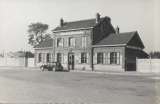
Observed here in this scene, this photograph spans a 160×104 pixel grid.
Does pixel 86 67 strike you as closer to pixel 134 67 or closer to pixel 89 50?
pixel 89 50

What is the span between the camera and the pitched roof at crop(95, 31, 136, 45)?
23547 millimetres

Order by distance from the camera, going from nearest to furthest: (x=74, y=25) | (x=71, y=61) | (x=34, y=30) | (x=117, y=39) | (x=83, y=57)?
(x=34, y=30) < (x=74, y=25) < (x=117, y=39) < (x=71, y=61) < (x=83, y=57)

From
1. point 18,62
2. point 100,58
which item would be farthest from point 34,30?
point 100,58

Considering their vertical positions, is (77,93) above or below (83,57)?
below

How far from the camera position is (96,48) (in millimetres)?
25844

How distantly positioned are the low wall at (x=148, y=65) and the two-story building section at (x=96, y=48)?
0.99 metres

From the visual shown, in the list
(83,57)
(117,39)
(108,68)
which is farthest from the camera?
(83,57)

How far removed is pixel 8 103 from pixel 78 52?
66.7ft

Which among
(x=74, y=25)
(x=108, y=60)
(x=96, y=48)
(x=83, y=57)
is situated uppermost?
(x=74, y=25)

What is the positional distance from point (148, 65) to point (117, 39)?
430 cm

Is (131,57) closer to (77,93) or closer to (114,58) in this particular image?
(114,58)

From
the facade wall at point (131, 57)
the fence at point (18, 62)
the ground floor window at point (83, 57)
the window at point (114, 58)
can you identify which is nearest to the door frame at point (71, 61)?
the ground floor window at point (83, 57)

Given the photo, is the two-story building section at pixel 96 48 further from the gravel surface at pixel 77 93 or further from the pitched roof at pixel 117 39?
the gravel surface at pixel 77 93

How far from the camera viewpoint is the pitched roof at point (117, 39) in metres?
23.5
